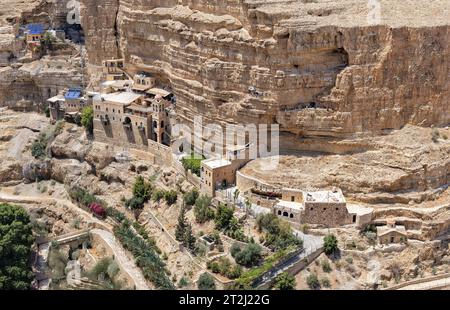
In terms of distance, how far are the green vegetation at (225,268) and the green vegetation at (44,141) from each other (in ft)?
52.3

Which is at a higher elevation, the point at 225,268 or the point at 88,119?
the point at 88,119

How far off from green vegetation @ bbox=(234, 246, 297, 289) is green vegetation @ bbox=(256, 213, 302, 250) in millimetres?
318

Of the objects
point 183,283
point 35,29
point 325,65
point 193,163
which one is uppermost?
point 35,29

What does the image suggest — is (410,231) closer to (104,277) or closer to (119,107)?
(104,277)

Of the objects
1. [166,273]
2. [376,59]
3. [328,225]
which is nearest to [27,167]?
[166,273]

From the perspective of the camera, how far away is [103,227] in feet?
107

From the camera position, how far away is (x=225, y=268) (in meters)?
26.5

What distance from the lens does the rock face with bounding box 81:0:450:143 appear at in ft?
93.7

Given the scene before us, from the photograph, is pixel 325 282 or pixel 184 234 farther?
pixel 184 234

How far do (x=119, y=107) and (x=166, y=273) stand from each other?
37.4 feet

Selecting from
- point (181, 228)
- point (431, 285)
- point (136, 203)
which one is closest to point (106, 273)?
point (181, 228)

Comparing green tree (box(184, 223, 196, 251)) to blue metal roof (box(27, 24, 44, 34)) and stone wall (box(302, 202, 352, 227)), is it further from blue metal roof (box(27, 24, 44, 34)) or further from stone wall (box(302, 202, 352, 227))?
blue metal roof (box(27, 24, 44, 34))

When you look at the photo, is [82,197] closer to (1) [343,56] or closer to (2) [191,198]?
(2) [191,198]

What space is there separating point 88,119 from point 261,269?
16001 millimetres
